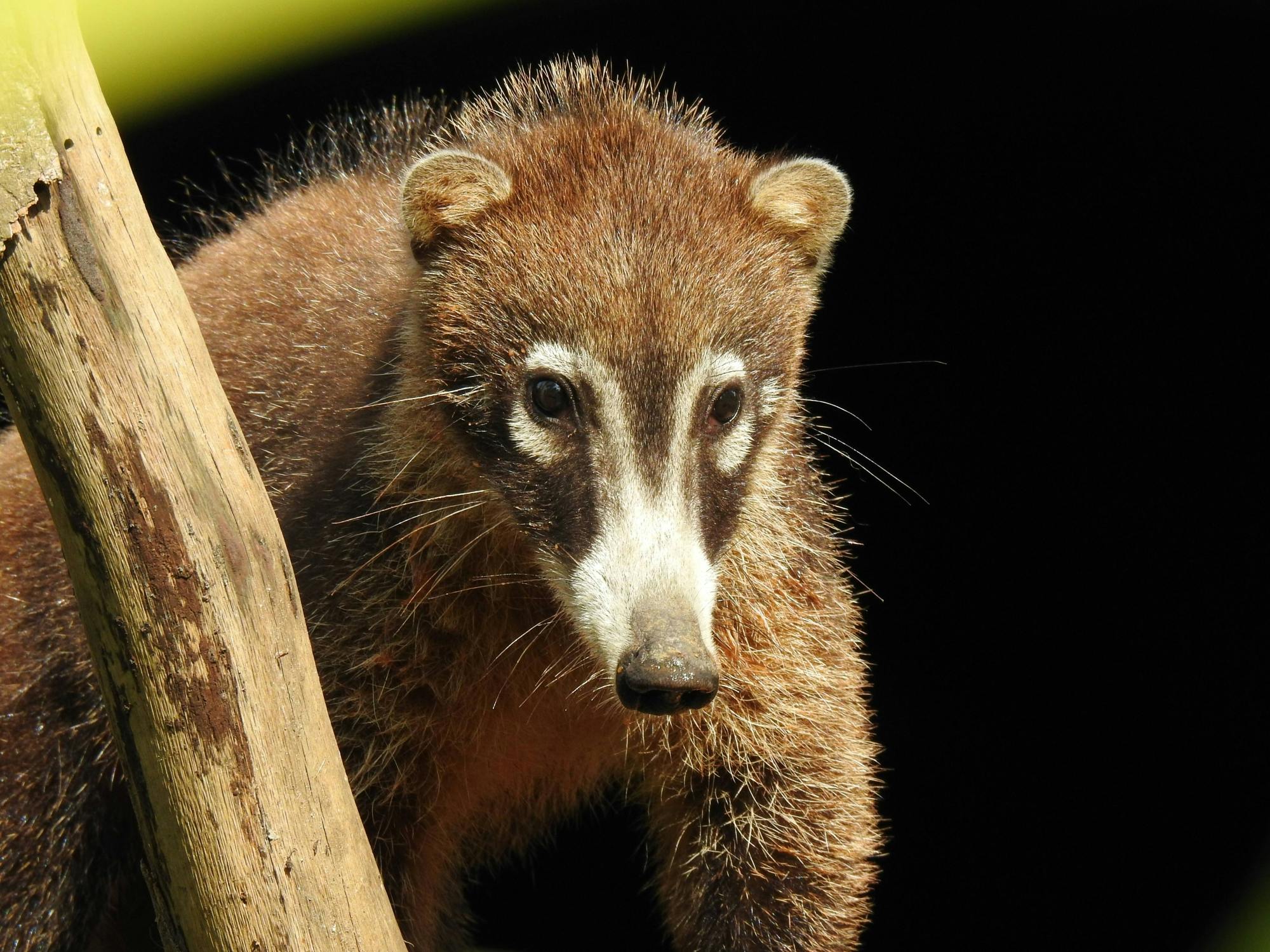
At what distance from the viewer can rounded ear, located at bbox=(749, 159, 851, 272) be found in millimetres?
3443

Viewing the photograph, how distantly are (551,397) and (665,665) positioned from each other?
0.74 m

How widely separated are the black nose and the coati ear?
1.15 m

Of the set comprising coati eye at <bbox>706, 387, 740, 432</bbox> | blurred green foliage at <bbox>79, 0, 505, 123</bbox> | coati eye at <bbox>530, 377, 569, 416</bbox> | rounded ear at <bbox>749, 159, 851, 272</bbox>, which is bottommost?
coati eye at <bbox>706, 387, 740, 432</bbox>

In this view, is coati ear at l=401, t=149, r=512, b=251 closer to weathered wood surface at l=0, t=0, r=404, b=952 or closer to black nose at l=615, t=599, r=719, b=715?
weathered wood surface at l=0, t=0, r=404, b=952

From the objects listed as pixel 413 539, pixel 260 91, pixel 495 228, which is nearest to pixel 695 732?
pixel 413 539

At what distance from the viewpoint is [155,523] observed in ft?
8.25

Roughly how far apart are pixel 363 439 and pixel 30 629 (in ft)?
4.08

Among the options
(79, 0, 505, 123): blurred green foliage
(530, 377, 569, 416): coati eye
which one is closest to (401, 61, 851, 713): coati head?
(530, 377, 569, 416): coati eye

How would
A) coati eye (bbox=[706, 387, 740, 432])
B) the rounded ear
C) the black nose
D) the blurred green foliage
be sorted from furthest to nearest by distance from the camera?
the rounded ear → coati eye (bbox=[706, 387, 740, 432]) → the black nose → the blurred green foliage

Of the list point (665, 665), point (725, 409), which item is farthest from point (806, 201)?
point (665, 665)

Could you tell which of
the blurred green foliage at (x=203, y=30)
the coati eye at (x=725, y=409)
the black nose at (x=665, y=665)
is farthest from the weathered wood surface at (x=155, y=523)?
the coati eye at (x=725, y=409)

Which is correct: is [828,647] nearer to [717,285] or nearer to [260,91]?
[717,285]

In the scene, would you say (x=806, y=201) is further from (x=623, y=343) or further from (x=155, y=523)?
(x=155, y=523)

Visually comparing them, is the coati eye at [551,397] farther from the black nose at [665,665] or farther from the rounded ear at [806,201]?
the rounded ear at [806,201]
